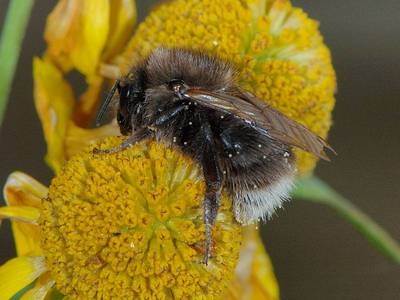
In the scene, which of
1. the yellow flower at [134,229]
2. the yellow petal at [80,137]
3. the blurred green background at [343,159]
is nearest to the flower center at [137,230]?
the yellow flower at [134,229]

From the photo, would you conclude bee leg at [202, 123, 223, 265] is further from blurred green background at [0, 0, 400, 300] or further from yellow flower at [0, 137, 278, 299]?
blurred green background at [0, 0, 400, 300]

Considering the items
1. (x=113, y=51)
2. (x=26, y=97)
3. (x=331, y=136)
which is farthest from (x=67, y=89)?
(x=331, y=136)

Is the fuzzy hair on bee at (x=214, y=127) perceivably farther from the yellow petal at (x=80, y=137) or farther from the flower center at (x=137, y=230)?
the yellow petal at (x=80, y=137)

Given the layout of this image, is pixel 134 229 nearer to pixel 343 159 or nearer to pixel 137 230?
pixel 137 230

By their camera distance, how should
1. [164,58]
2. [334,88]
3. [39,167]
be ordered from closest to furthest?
[164,58]
[334,88]
[39,167]

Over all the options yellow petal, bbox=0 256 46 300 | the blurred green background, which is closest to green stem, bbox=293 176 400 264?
the blurred green background

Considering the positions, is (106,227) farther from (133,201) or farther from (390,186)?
(390,186)
